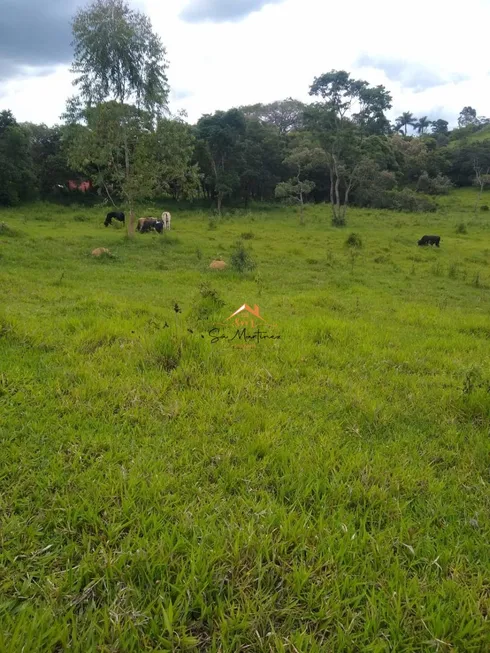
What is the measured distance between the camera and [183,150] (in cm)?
1784

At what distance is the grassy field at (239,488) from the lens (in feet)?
5.20

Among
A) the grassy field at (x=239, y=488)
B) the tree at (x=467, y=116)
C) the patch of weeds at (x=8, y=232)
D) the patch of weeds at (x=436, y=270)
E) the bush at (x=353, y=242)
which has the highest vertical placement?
the tree at (x=467, y=116)

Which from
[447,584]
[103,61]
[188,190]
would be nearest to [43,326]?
[447,584]

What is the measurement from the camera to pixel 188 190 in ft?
62.3

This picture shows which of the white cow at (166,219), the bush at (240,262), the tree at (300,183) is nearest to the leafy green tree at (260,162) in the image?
the tree at (300,183)

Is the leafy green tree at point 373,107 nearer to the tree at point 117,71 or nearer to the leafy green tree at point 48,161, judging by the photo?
the tree at point 117,71

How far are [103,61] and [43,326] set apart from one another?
16.7 metres

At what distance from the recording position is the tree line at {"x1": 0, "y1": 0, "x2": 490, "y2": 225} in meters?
17.0

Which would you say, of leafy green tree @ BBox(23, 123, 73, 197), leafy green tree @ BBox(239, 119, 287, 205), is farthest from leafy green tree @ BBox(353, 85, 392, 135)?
leafy green tree @ BBox(23, 123, 73, 197)

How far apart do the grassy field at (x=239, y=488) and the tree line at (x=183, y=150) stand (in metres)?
13.8

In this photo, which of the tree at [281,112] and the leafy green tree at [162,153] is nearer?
the leafy green tree at [162,153]

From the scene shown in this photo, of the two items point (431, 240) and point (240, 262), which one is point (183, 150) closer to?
point (240, 262)

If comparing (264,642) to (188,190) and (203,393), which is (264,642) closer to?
(203,393)

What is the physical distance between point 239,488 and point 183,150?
1800 centimetres
